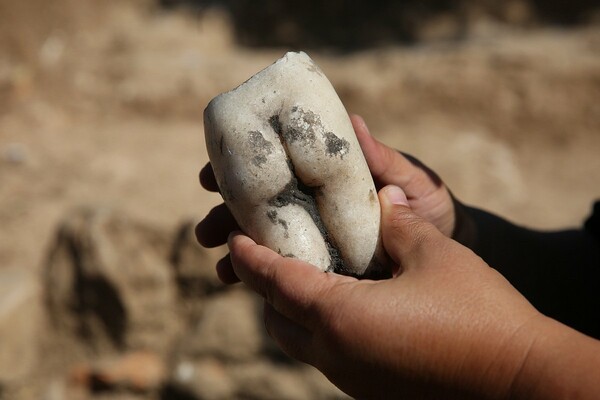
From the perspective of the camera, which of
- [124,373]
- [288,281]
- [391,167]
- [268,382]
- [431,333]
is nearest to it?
[431,333]

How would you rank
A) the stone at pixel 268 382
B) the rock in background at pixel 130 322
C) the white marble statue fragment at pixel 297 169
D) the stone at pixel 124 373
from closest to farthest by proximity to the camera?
the white marble statue fragment at pixel 297 169
the stone at pixel 268 382
the rock in background at pixel 130 322
the stone at pixel 124 373

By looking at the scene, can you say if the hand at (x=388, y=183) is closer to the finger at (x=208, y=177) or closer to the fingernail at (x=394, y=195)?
the finger at (x=208, y=177)

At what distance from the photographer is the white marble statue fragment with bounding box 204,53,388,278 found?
114 cm

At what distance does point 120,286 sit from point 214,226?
0.97 m

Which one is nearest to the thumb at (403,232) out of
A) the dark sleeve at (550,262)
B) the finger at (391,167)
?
the finger at (391,167)

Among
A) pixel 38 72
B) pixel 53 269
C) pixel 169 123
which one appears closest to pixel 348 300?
pixel 53 269

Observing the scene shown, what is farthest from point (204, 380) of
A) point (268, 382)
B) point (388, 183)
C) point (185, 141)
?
point (185, 141)

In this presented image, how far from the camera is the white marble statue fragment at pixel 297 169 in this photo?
1136mm

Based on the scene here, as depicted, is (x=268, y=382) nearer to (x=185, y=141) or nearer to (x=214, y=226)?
(x=214, y=226)

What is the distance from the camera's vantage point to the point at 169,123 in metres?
3.58

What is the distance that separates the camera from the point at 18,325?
7.61 feet

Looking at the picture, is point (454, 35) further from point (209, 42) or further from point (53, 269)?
point (53, 269)

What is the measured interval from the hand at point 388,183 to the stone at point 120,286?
0.89m

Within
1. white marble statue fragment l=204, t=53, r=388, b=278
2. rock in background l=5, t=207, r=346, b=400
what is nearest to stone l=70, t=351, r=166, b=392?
rock in background l=5, t=207, r=346, b=400
